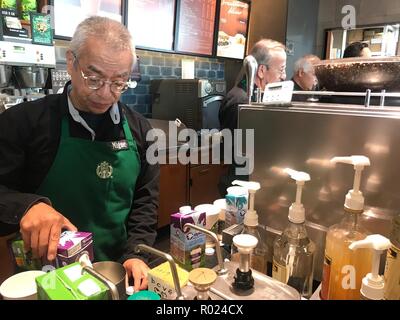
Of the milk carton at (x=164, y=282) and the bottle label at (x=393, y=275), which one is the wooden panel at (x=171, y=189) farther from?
the bottle label at (x=393, y=275)

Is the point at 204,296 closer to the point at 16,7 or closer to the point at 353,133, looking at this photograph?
the point at 353,133

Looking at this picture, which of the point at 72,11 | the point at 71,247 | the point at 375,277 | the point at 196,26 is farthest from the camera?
the point at 196,26

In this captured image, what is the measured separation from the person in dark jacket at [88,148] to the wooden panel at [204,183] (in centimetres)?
188

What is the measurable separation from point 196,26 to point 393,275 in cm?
341

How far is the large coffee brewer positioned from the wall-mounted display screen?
0.48 meters

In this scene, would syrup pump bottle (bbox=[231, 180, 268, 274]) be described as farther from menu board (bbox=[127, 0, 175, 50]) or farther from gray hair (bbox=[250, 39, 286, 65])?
menu board (bbox=[127, 0, 175, 50])

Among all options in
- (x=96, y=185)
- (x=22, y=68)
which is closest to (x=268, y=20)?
(x=22, y=68)

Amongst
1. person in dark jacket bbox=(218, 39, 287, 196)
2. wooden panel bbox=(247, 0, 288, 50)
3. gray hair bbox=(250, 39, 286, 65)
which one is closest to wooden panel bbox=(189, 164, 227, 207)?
person in dark jacket bbox=(218, 39, 287, 196)

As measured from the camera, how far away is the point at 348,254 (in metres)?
0.68

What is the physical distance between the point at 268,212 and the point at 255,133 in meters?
0.24

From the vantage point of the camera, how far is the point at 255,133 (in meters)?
0.98

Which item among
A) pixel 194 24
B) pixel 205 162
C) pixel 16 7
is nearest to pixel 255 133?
pixel 16 7

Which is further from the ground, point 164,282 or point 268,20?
point 268,20

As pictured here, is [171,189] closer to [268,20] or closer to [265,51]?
[265,51]
